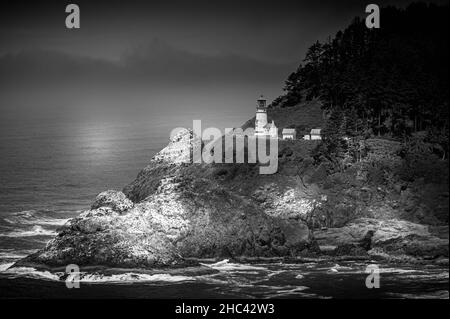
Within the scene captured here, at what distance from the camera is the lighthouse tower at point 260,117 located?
87.4 m

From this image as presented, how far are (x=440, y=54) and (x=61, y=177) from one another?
Answer: 51.5 m

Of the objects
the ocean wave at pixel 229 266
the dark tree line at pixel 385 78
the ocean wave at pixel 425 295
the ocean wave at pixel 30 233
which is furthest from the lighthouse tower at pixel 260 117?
the ocean wave at pixel 425 295

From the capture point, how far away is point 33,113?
552 feet

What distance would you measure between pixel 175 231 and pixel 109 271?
7476mm

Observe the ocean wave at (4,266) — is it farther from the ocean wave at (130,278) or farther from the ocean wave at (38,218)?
the ocean wave at (38,218)

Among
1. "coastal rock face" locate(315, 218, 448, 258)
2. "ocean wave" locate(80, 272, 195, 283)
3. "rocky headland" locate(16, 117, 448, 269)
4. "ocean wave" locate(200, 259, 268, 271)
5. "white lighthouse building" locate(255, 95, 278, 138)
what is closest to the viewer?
"ocean wave" locate(80, 272, 195, 283)

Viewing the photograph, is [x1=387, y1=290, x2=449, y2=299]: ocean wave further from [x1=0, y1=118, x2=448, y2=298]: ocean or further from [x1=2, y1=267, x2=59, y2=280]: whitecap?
[x1=2, y1=267, x2=59, y2=280]: whitecap

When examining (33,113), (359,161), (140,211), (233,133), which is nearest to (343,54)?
(233,133)

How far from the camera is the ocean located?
181 feet

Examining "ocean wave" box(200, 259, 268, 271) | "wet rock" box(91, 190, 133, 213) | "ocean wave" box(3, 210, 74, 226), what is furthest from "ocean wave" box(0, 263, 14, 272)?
"ocean wave" box(200, 259, 268, 271)

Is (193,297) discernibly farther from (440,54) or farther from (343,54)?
(343,54)

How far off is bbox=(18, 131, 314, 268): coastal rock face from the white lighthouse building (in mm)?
17208

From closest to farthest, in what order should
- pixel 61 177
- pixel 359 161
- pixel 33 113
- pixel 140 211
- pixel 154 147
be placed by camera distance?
pixel 140 211 → pixel 359 161 → pixel 61 177 → pixel 154 147 → pixel 33 113
